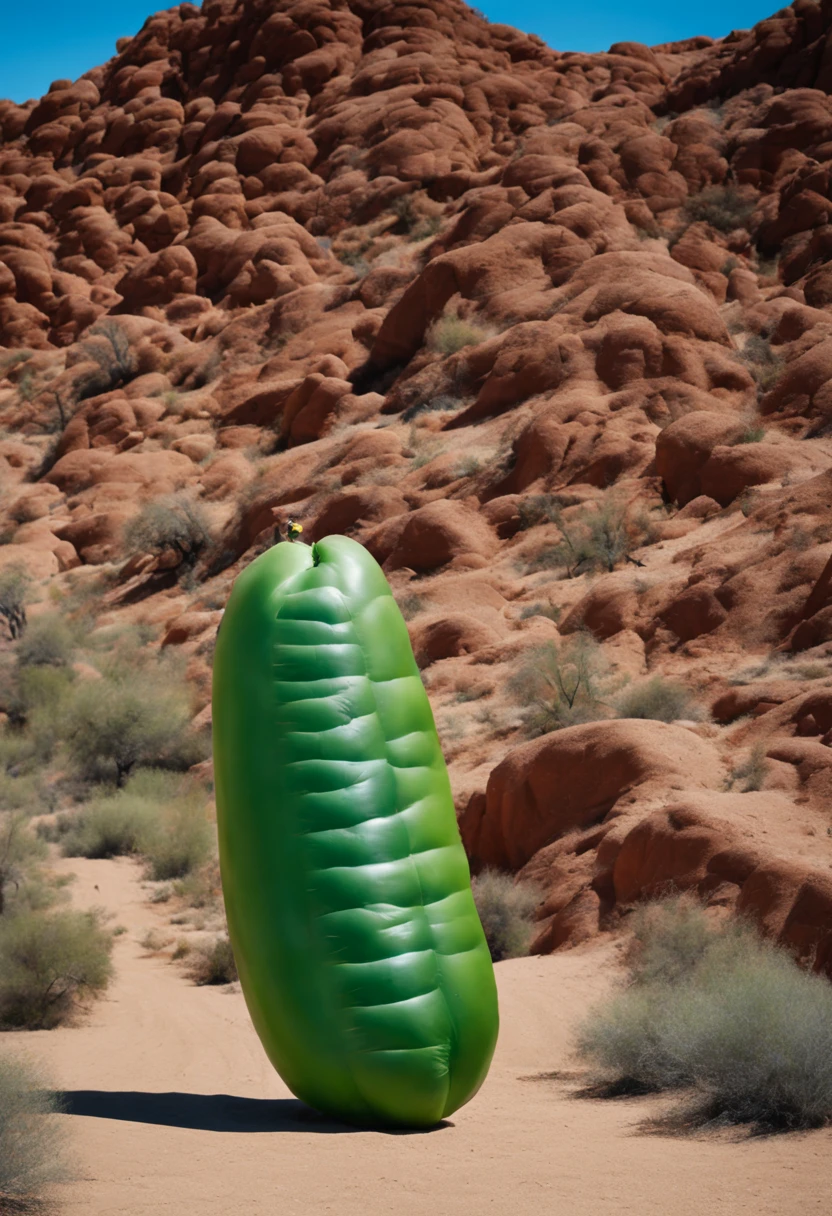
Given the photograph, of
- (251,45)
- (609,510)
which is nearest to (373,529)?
(609,510)

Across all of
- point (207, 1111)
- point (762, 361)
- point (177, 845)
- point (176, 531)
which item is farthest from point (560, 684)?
point (176, 531)

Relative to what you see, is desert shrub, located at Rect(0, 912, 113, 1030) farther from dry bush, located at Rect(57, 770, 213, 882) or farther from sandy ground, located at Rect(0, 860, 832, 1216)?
dry bush, located at Rect(57, 770, 213, 882)

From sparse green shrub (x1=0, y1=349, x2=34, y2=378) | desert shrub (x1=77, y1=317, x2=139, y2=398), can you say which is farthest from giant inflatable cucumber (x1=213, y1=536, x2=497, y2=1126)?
sparse green shrub (x1=0, y1=349, x2=34, y2=378)

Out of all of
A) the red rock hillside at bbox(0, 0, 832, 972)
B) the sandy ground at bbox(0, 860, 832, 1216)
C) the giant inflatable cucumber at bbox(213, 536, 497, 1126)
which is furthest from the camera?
the red rock hillside at bbox(0, 0, 832, 972)

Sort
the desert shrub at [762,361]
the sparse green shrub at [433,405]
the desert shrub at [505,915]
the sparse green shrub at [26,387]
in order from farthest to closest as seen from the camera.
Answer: the sparse green shrub at [26,387]
the sparse green shrub at [433,405]
the desert shrub at [762,361]
the desert shrub at [505,915]

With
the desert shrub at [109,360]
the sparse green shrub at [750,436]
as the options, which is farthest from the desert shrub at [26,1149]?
the desert shrub at [109,360]

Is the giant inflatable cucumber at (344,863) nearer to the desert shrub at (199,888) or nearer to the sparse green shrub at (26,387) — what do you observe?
the desert shrub at (199,888)

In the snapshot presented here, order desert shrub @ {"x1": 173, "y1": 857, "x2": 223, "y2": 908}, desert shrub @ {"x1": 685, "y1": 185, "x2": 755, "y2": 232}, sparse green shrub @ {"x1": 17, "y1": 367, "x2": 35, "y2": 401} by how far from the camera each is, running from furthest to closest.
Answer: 1. sparse green shrub @ {"x1": 17, "y1": 367, "x2": 35, "y2": 401}
2. desert shrub @ {"x1": 685, "y1": 185, "x2": 755, "y2": 232}
3. desert shrub @ {"x1": 173, "y1": 857, "x2": 223, "y2": 908}
